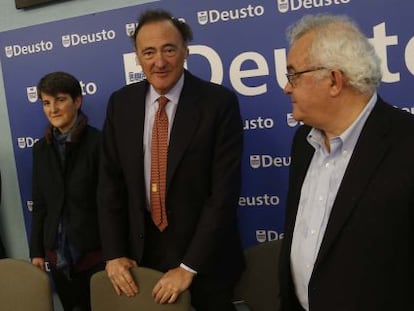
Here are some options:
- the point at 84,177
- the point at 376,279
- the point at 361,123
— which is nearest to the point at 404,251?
the point at 376,279

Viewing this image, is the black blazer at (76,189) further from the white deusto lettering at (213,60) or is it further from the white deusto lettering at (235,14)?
the white deusto lettering at (235,14)

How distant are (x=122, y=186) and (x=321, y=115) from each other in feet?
2.86

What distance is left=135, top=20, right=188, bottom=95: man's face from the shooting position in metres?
1.53

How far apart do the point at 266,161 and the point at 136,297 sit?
2.79 feet

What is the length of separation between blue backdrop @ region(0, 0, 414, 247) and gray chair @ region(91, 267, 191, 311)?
0.71 m

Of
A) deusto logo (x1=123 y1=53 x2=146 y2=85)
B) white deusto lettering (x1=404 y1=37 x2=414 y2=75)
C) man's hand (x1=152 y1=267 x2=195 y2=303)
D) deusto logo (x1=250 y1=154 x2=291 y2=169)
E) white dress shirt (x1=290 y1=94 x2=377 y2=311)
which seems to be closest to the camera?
white dress shirt (x1=290 y1=94 x2=377 y2=311)

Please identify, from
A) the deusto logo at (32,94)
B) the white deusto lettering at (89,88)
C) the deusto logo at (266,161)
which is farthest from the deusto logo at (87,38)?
the deusto logo at (266,161)

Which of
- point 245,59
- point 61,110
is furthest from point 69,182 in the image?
point 245,59

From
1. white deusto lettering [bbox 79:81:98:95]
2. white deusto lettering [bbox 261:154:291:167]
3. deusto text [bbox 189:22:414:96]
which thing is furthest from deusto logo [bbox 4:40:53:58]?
white deusto lettering [bbox 261:154:291:167]

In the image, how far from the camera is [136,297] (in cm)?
156

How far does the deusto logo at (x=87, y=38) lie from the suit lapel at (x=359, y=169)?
1.52 metres

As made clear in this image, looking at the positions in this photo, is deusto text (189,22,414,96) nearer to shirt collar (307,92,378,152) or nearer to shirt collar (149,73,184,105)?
shirt collar (149,73,184,105)

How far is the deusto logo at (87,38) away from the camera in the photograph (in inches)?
86.1

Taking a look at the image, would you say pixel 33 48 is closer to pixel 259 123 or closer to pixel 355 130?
pixel 259 123
